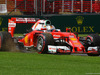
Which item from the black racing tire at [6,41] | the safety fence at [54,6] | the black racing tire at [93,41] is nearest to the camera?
the black racing tire at [93,41]

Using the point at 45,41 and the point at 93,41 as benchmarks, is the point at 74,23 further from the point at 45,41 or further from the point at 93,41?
the point at 45,41

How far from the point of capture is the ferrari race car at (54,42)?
1195 centimetres

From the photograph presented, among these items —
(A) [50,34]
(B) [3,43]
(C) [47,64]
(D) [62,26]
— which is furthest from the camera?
(D) [62,26]

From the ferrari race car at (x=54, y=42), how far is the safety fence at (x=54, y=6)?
14.4 metres

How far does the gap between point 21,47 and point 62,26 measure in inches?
473

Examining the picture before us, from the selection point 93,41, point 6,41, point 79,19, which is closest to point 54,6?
Result: point 79,19

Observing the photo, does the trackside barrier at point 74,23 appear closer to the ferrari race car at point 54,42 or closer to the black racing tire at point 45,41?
the ferrari race car at point 54,42

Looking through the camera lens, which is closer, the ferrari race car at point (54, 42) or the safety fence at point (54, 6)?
the ferrari race car at point (54, 42)

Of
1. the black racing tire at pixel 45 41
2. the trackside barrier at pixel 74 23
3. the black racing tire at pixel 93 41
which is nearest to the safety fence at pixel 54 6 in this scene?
the trackside barrier at pixel 74 23

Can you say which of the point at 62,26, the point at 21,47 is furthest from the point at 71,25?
the point at 21,47

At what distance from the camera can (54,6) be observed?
29297 millimetres

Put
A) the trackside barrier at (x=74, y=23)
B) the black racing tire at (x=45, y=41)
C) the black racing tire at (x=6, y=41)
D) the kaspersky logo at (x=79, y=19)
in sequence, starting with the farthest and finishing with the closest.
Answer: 1. the kaspersky logo at (x=79, y=19)
2. the trackside barrier at (x=74, y=23)
3. the black racing tire at (x=6, y=41)
4. the black racing tire at (x=45, y=41)

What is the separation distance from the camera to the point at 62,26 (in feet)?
85.5

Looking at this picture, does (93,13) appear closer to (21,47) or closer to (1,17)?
(1,17)
